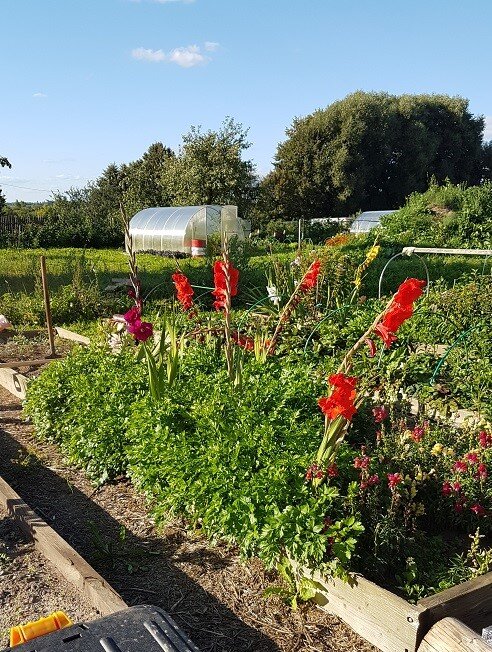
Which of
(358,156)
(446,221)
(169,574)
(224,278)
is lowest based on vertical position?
(169,574)

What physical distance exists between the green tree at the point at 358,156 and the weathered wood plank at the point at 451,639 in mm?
34374

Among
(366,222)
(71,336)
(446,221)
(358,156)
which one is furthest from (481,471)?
(358,156)

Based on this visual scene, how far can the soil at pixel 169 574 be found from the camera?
8.82 ft

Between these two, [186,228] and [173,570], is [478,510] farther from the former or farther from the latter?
[186,228]

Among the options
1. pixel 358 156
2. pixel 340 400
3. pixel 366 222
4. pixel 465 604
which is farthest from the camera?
pixel 358 156

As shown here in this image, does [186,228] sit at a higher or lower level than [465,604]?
higher

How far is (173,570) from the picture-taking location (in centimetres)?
316

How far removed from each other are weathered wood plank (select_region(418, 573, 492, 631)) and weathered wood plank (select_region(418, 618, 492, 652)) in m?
0.06

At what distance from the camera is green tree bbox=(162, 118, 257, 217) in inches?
1195

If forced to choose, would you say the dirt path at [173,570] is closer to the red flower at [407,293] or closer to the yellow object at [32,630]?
the yellow object at [32,630]

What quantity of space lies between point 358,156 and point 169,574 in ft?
122

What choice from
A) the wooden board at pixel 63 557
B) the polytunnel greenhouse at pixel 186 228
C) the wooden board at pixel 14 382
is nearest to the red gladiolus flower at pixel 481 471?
the wooden board at pixel 63 557

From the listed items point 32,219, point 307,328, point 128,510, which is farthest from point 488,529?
point 32,219

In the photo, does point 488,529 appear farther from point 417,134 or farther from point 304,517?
point 417,134
